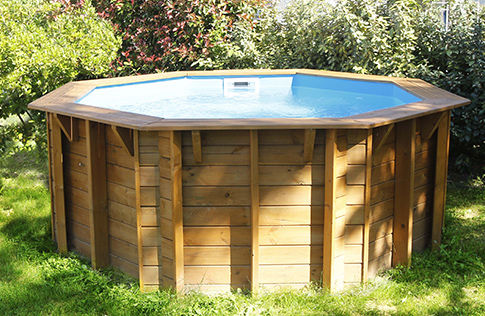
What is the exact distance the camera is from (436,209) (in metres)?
4.51

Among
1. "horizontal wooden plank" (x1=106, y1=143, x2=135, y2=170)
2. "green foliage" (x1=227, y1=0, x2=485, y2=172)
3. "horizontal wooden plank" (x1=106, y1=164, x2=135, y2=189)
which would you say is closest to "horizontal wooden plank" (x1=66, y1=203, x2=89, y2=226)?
"horizontal wooden plank" (x1=106, y1=164, x2=135, y2=189)

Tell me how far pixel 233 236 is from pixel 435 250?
182 cm

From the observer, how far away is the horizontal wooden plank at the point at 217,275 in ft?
12.3

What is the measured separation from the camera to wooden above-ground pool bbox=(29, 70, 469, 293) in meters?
3.60

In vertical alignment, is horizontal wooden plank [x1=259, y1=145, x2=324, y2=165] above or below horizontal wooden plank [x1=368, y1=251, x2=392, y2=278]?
above

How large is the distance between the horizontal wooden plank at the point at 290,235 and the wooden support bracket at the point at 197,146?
63cm

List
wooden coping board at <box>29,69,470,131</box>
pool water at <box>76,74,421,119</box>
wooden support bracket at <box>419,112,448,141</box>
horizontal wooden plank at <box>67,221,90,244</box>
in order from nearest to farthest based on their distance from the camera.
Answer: wooden coping board at <box>29,69,470,131</box> < wooden support bracket at <box>419,112,448,141</box> < horizontal wooden plank at <box>67,221,90,244</box> < pool water at <box>76,74,421,119</box>

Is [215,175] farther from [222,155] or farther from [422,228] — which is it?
[422,228]

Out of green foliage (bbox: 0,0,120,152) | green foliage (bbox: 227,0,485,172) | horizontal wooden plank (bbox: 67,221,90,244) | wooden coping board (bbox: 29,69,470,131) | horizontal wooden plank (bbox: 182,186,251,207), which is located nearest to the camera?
wooden coping board (bbox: 29,69,470,131)

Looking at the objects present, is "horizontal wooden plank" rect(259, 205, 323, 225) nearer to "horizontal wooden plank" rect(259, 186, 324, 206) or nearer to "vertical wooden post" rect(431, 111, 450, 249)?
"horizontal wooden plank" rect(259, 186, 324, 206)

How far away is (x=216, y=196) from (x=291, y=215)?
513 millimetres

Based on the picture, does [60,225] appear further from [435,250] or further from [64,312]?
[435,250]

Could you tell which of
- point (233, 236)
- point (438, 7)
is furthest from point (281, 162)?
point (438, 7)

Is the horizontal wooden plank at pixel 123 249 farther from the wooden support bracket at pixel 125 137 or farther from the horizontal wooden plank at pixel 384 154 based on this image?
the horizontal wooden plank at pixel 384 154
